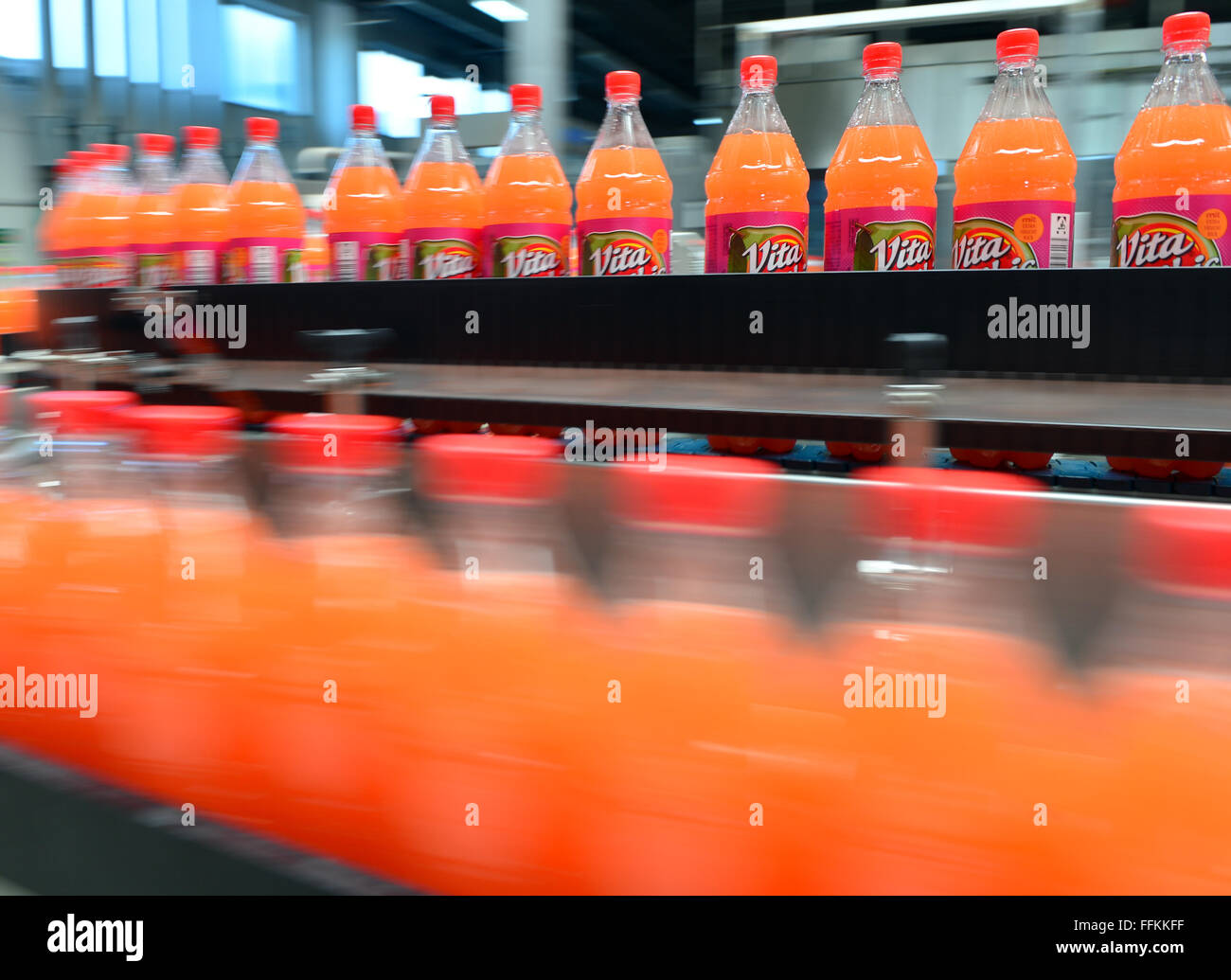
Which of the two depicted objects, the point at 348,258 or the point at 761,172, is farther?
the point at 348,258

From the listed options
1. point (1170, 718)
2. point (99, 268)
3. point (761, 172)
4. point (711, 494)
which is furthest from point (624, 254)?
point (99, 268)

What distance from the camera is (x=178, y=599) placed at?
978 millimetres

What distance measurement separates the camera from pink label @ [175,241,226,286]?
1383 millimetres

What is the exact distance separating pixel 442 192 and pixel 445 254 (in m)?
0.23

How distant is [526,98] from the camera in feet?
3.47

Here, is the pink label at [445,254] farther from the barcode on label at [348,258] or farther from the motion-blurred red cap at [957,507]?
the motion-blurred red cap at [957,507]

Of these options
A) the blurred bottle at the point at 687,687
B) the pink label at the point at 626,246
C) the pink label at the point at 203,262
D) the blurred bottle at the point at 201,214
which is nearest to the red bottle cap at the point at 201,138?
the blurred bottle at the point at 201,214

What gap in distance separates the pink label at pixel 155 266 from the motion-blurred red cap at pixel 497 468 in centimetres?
80

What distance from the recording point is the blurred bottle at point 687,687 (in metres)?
0.69

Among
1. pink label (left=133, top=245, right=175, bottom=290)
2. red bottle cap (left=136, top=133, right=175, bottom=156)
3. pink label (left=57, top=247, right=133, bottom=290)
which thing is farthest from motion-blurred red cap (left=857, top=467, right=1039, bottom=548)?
red bottle cap (left=136, top=133, right=175, bottom=156)

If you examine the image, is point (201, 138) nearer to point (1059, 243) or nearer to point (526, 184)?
point (526, 184)

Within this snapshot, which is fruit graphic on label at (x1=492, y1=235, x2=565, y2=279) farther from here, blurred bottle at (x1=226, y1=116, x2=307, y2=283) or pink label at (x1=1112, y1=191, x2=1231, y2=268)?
pink label at (x1=1112, y1=191, x2=1231, y2=268)
